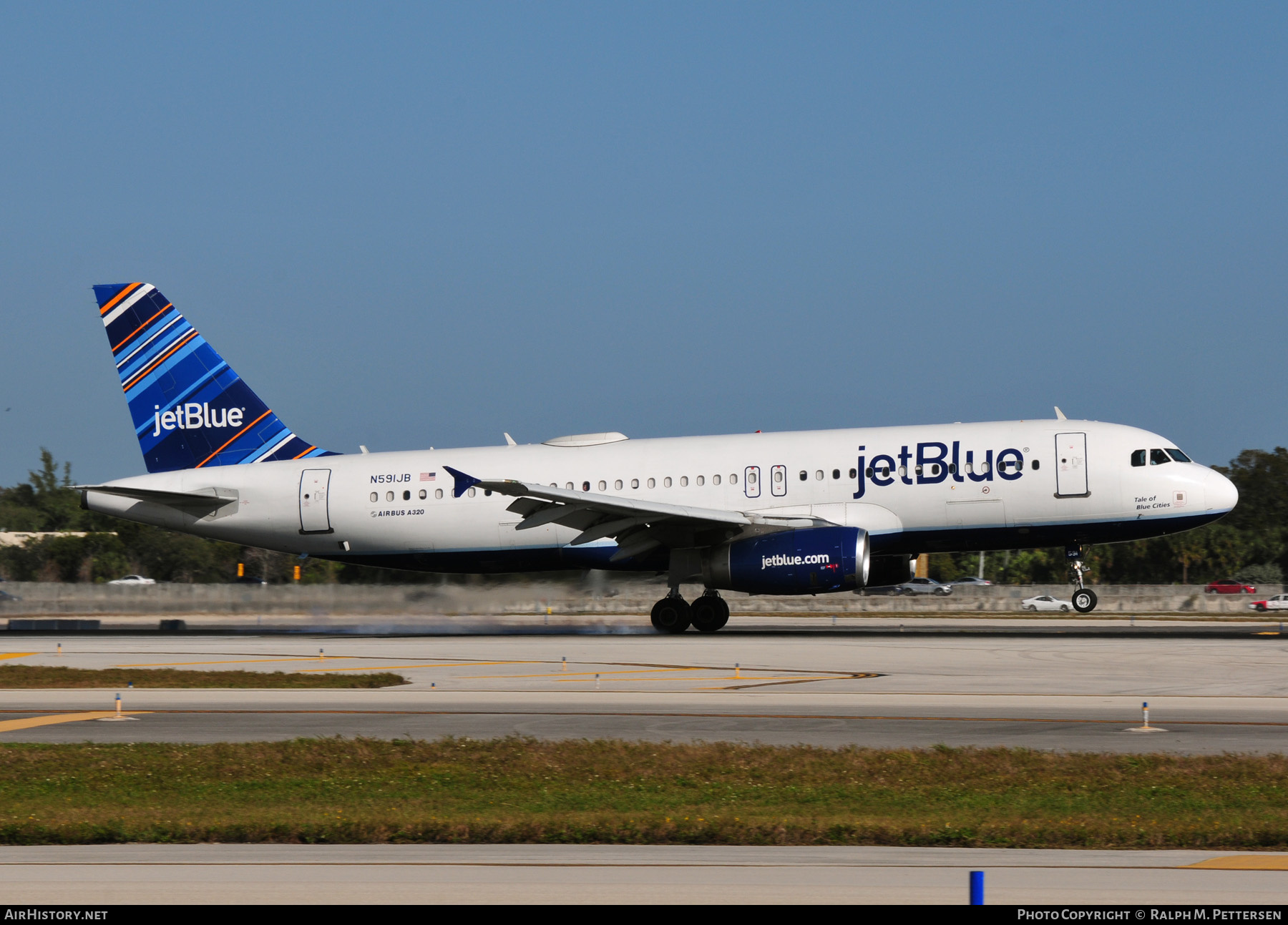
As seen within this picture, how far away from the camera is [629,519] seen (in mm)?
30266

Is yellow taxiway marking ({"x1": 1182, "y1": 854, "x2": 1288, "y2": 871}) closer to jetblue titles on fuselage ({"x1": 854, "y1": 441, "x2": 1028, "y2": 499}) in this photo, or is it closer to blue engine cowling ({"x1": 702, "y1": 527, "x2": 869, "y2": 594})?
blue engine cowling ({"x1": 702, "y1": 527, "x2": 869, "y2": 594})

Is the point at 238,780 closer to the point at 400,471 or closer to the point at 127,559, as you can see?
the point at 400,471

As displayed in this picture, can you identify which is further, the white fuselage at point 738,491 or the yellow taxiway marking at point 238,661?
the white fuselage at point 738,491

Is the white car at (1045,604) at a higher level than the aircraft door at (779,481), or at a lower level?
lower

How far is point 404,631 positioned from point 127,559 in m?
43.1

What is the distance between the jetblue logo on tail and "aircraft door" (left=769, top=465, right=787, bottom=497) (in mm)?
15219

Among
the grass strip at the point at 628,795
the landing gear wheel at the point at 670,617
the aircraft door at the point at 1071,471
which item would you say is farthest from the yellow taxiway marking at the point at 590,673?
the aircraft door at the point at 1071,471

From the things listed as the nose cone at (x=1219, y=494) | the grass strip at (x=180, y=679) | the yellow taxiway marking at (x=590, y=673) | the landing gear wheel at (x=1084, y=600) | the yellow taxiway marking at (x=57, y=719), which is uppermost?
the nose cone at (x=1219, y=494)

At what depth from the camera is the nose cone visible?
2945 centimetres

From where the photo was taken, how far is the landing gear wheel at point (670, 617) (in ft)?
104

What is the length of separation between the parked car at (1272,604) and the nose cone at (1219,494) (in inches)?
1043

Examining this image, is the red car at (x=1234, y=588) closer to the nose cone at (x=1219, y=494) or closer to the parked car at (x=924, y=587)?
the parked car at (x=924, y=587)

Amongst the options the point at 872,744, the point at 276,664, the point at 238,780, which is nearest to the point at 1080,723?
the point at 872,744

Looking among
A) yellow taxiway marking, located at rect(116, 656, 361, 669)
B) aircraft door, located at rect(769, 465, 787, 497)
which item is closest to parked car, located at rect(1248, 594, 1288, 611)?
aircraft door, located at rect(769, 465, 787, 497)
